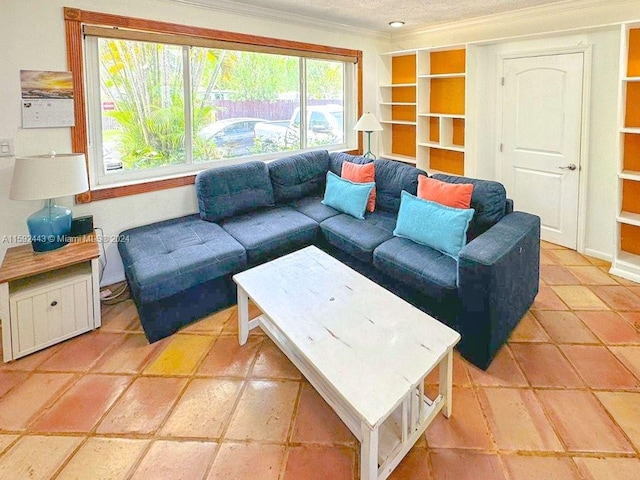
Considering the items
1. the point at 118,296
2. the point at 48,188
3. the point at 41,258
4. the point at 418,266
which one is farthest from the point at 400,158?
the point at 41,258

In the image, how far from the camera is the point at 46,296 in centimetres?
246

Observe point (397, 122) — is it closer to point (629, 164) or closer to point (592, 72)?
point (592, 72)

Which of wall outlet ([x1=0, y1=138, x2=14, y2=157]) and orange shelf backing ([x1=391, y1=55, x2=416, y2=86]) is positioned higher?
orange shelf backing ([x1=391, y1=55, x2=416, y2=86])

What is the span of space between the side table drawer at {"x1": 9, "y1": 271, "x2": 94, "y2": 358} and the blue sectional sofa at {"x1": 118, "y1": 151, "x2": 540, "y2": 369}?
1.03ft

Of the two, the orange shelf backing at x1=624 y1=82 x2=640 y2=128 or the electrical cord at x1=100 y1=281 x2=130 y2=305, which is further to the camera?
the orange shelf backing at x1=624 y1=82 x2=640 y2=128

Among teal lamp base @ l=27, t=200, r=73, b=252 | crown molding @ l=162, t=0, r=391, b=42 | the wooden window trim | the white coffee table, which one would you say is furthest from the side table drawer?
crown molding @ l=162, t=0, r=391, b=42

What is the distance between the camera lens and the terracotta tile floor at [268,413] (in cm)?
170

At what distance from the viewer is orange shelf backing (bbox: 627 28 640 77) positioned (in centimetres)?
321

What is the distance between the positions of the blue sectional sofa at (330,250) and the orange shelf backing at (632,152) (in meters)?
1.44

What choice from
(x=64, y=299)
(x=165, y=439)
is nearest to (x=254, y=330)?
(x=165, y=439)

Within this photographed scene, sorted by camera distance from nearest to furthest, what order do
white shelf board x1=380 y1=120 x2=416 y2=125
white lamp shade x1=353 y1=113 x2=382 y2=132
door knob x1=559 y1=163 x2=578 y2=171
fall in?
door knob x1=559 y1=163 x2=578 y2=171
white lamp shade x1=353 y1=113 x2=382 y2=132
white shelf board x1=380 y1=120 x2=416 y2=125

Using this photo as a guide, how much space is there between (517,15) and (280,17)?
230 centimetres

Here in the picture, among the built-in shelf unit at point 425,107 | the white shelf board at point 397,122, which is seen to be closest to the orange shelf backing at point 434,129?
the built-in shelf unit at point 425,107

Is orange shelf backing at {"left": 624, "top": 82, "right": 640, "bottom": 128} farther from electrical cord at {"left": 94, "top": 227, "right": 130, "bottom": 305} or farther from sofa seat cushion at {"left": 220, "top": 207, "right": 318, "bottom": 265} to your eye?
electrical cord at {"left": 94, "top": 227, "right": 130, "bottom": 305}
